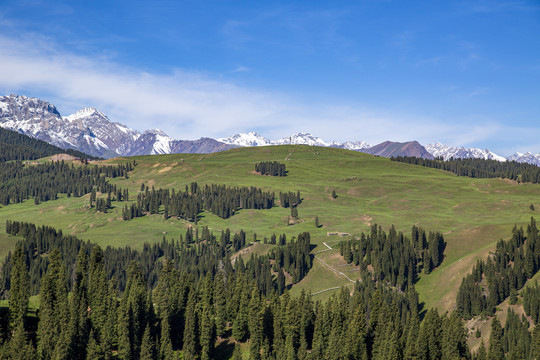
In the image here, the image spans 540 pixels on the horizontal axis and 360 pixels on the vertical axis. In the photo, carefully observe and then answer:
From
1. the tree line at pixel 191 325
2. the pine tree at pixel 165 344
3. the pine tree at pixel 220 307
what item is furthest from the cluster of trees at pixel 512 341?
the pine tree at pixel 165 344

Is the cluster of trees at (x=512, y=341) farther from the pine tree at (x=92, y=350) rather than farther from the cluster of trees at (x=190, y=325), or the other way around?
the pine tree at (x=92, y=350)

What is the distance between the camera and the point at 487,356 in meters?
146

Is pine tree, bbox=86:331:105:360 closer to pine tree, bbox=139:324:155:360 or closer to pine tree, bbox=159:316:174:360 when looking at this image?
pine tree, bbox=139:324:155:360

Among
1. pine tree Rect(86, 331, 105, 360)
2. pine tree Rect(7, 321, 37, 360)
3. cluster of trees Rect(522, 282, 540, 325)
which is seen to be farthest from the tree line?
cluster of trees Rect(522, 282, 540, 325)

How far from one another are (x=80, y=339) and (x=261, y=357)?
49.9m

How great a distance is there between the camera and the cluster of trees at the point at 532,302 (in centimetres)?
18762

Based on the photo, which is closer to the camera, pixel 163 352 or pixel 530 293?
pixel 163 352

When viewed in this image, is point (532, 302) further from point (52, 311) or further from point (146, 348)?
point (52, 311)

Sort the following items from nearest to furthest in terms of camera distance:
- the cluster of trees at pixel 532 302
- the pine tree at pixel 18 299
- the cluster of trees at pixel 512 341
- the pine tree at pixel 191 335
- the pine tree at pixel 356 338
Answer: the pine tree at pixel 18 299, the pine tree at pixel 191 335, the pine tree at pixel 356 338, the cluster of trees at pixel 512 341, the cluster of trees at pixel 532 302

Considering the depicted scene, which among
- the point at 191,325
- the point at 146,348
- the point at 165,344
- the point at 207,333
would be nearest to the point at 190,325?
the point at 191,325

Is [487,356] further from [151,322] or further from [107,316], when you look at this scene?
[107,316]

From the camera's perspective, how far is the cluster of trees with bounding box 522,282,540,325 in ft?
616

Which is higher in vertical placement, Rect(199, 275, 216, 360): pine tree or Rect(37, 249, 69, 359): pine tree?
Rect(37, 249, 69, 359): pine tree

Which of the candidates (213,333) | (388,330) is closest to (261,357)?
(213,333)
